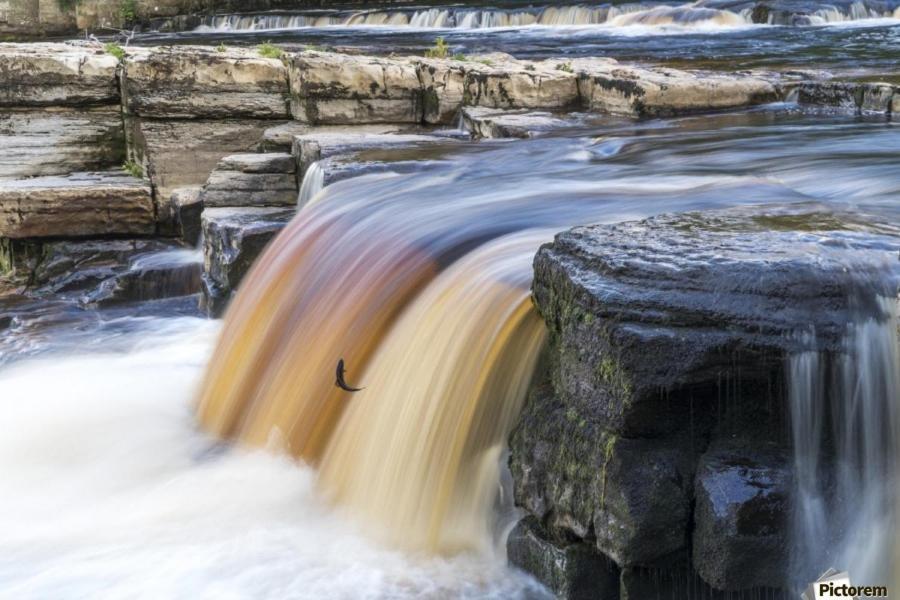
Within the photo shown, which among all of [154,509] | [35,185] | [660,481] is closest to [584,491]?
[660,481]

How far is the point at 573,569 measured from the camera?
2887 millimetres

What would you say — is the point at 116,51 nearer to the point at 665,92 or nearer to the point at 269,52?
the point at 269,52

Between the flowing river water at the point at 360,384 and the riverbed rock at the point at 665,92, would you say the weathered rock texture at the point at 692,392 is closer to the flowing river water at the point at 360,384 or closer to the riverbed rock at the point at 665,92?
the flowing river water at the point at 360,384

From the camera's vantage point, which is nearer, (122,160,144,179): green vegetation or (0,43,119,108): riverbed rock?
(0,43,119,108): riverbed rock

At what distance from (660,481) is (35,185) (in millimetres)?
5471

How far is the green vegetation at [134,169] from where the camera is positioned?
289 inches

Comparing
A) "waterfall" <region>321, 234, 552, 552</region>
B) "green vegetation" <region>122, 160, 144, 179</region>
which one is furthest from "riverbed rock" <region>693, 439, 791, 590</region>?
"green vegetation" <region>122, 160, 144, 179</region>

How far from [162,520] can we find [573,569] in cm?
145

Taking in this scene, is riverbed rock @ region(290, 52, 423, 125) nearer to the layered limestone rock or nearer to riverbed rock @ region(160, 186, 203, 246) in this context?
the layered limestone rock

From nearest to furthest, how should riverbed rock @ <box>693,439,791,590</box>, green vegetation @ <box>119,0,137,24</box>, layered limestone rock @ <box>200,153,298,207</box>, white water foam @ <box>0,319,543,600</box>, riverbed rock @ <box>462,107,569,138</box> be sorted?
riverbed rock @ <box>693,439,791,590</box>
white water foam @ <box>0,319,543,600</box>
layered limestone rock @ <box>200,153,298,207</box>
riverbed rock @ <box>462,107,569,138</box>
green vegetation @ <box>119,0,137,24</box>

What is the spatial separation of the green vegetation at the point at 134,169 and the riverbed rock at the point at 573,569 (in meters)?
5.07

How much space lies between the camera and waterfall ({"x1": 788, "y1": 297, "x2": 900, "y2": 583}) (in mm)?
2572

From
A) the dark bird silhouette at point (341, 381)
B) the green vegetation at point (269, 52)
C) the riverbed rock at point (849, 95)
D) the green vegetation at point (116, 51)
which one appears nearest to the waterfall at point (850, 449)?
the dark bird silhouette at point (341, 381)

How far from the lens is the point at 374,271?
4266 millimetres
